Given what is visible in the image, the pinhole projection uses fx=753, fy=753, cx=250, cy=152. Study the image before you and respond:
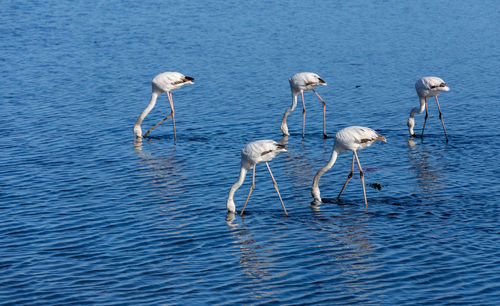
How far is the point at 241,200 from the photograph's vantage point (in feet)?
52.9

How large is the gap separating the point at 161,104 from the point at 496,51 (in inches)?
603

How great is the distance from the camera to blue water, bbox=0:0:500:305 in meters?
12.3

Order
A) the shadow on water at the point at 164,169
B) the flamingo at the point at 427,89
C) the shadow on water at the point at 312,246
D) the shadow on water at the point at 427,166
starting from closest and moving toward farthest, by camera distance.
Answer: the shadow on water at the point at 312,246, the shadow on water at the point at 427,166, the shadow on water at the point at 164,169, the flamingo at the point at 427,89

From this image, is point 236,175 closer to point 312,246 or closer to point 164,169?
point 164,169

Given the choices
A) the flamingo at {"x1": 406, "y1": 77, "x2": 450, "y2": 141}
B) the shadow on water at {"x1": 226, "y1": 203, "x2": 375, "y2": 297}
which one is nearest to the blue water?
the shadow on water at {"x1": 226, "y1": 203, "x2": 375, "y2": 297}

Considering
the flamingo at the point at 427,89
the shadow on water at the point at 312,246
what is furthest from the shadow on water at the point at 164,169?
the flamingo at the point at 427,89

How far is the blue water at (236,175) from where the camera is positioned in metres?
12.3

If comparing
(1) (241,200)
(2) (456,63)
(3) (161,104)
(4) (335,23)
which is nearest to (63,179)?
(1) (241,200)

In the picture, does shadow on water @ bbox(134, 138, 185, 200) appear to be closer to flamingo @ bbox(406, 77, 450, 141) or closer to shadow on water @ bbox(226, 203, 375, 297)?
shadow on water @ bbox(226, 203, 375, 297)

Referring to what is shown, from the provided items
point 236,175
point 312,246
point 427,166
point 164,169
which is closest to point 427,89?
point 427,166

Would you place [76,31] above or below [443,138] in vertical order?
above

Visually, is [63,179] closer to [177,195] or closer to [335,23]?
[177,195]

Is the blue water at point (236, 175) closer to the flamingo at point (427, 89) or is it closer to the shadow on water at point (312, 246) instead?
the shadow on water at point (312, 246)

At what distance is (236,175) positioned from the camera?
1762 centimetres
